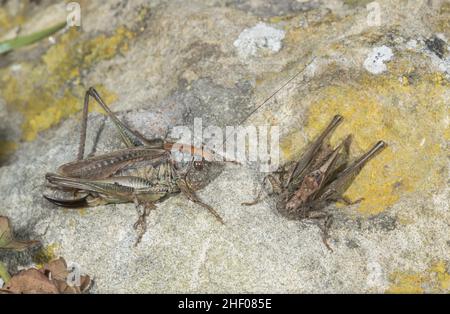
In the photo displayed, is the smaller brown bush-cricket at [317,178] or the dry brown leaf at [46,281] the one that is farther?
the smaller brown bush-cricket at [317,178]

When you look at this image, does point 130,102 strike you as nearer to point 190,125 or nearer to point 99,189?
point 190,125

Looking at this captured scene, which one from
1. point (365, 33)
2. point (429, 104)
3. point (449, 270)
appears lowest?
point (449, 270)

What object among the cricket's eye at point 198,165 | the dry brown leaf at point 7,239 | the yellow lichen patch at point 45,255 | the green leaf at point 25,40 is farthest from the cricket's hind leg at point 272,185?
the green leaf at point 25,40

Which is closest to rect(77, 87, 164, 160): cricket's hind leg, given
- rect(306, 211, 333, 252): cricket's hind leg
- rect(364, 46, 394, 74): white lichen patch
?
rect(306, 211, 333, 252): cricket's hind leg

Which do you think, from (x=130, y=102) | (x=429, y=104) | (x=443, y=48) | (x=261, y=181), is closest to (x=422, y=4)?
(x=443, y=48)

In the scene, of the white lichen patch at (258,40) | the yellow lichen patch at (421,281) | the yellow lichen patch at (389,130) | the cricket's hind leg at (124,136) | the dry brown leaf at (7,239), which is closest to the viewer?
the yellow lichen patch at (421,281)

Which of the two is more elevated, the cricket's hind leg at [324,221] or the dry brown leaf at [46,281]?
the dry brown leaf at [46,281]

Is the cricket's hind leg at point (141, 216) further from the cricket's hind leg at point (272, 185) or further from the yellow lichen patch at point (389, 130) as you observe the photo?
the yellow lichen patch at point (389, 130)
